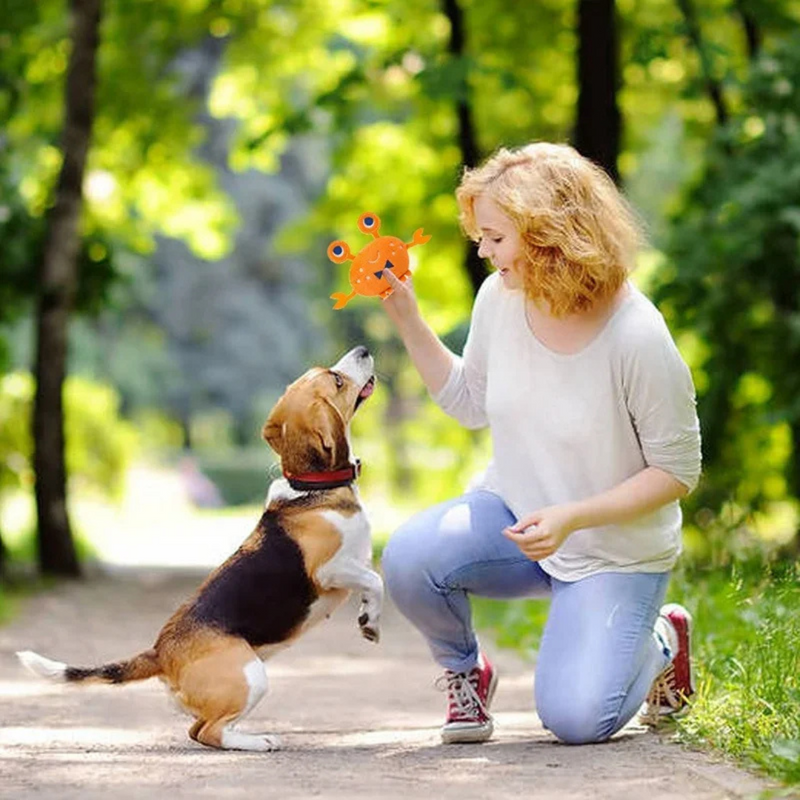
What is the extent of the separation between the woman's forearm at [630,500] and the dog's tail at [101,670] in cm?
135

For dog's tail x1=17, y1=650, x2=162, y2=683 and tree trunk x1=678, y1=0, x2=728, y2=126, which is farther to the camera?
tree trunk x1=678, y1=0, x2=728, y2=126

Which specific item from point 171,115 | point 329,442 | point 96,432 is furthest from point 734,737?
point 96,432

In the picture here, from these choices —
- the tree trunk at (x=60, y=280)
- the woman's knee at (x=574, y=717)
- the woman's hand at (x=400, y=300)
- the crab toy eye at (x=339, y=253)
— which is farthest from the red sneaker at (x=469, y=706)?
the tree trunk at (x=60, y=280)

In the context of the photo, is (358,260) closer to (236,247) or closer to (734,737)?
(734,737)

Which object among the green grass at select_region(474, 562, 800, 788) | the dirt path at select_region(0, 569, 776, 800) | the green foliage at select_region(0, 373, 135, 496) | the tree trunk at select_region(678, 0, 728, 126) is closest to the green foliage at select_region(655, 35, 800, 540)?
the tree trunk at select_region(678, 0, 728, 126)

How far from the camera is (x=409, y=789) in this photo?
4.40 m

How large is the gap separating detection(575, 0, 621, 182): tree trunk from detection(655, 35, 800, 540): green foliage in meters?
1.00

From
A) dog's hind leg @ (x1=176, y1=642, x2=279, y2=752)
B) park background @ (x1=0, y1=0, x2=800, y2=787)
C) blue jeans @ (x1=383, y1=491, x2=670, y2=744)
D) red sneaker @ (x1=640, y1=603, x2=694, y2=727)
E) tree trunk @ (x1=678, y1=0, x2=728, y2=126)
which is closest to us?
dog's hind leg @ (x1=176, y1=642, x2=279, y2=752)

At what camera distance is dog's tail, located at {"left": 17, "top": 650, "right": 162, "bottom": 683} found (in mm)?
5125

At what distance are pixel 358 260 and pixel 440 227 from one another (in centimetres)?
1183

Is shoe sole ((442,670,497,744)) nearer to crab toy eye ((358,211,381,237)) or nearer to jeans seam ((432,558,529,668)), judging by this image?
jeans seam ((432,558,529,668))

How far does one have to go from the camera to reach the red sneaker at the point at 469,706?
18.0 ft

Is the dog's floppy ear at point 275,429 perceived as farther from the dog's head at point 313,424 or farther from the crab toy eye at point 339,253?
the crab toy eye at point 339,253

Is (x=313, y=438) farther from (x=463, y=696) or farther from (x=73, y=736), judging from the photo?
(x=73, y=736)
